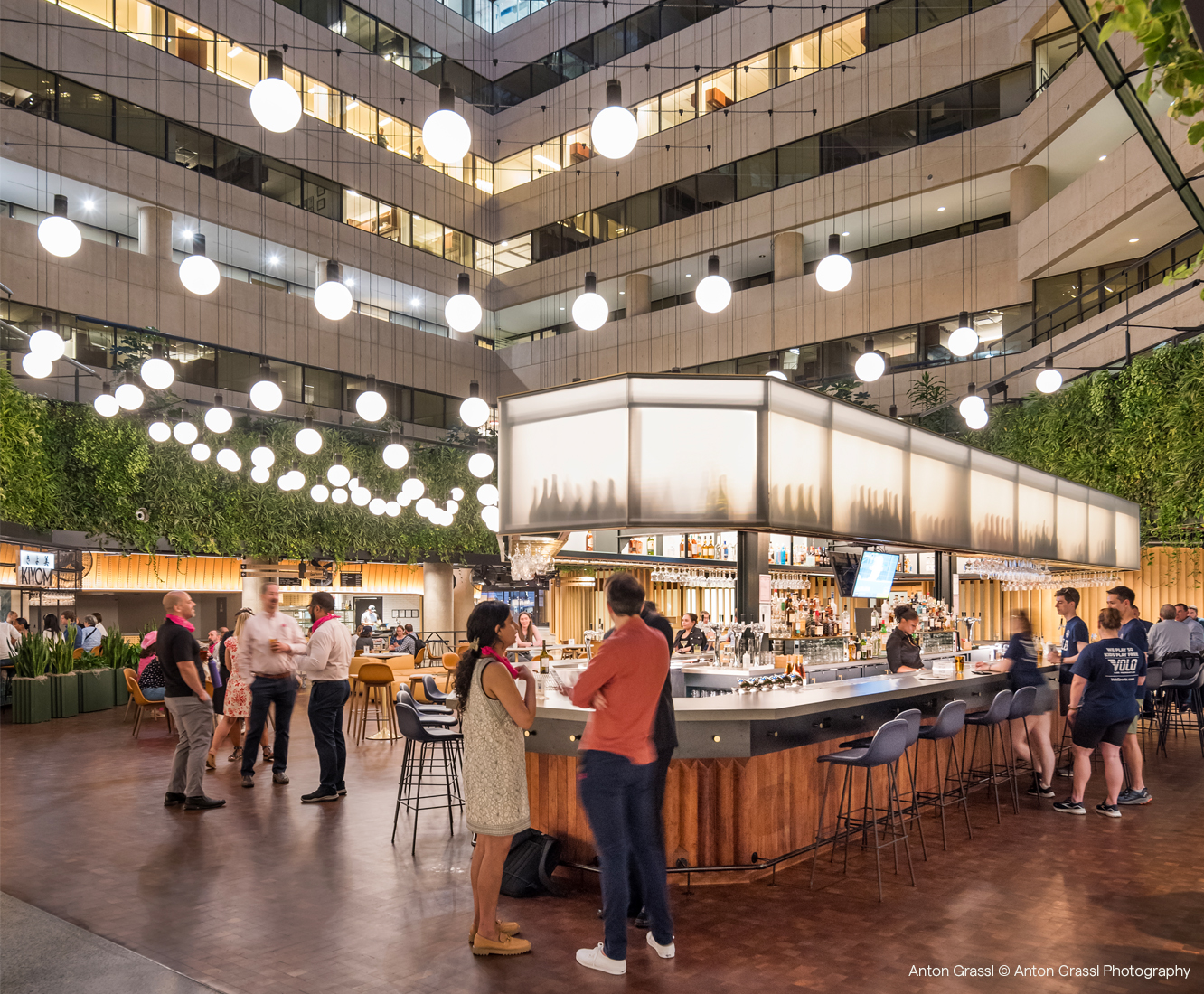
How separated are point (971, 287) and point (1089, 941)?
47.2ft

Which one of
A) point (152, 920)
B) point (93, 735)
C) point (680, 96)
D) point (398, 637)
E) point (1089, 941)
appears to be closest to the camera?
point (1089, 941)

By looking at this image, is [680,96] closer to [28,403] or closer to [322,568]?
[322,568]

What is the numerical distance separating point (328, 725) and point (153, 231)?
12.8 m

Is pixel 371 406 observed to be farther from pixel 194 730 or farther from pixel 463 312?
pixel 194 730

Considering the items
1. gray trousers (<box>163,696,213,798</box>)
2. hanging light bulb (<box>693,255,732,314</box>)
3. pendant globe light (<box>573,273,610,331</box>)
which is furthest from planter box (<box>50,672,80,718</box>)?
hanging light bulb (<box>693,255,732,314</box>)

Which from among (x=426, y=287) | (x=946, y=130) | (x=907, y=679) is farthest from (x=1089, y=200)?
(x=426, y=287)

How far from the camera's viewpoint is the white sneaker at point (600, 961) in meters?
4.04

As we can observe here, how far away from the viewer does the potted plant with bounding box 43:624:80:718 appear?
13023 mm

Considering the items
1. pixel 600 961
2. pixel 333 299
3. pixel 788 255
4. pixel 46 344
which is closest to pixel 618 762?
Answer: pixel 600 961

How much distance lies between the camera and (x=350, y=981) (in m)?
3.95

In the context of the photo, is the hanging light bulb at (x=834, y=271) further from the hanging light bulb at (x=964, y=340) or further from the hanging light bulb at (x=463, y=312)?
the hanging light bulb at (x=463, y=312)

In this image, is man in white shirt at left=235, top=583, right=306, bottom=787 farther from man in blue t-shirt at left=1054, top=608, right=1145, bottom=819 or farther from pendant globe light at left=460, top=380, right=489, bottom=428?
man in blue t-shirt at left=1054, top=608, right=1145, bottom=819

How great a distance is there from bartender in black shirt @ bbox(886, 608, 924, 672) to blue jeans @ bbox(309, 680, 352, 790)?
4484mm

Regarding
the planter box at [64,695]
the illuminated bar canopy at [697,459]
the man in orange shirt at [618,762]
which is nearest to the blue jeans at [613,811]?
the man in orange shirt at [618,762]
